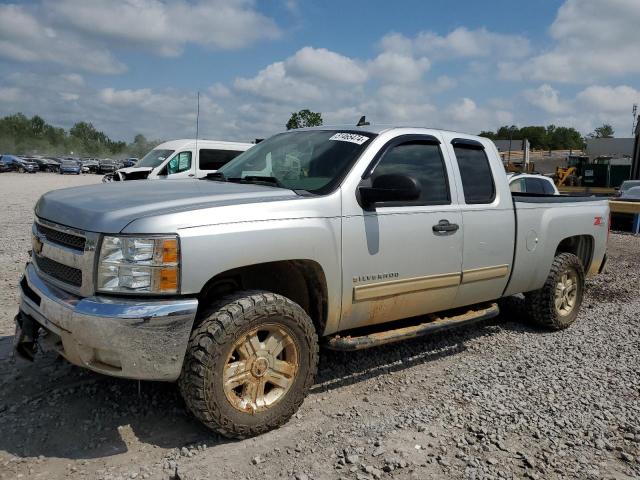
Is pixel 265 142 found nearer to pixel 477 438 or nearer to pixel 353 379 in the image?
pixel 353 379

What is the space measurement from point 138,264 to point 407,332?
2073 mm

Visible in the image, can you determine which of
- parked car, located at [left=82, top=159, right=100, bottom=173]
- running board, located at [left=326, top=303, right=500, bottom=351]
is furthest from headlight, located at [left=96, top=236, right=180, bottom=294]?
parked car, located at [left=82, top=159, right=100, bottom=173]

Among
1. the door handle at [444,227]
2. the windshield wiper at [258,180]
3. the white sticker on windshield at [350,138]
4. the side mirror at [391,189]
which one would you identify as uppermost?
the white sticker on windshield at [350,138]

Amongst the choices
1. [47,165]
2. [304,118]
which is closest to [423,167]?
[304,118]

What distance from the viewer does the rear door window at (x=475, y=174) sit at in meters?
4.48

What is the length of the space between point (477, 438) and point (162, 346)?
77.5 inches

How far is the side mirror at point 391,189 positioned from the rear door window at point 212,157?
12139 millimetres

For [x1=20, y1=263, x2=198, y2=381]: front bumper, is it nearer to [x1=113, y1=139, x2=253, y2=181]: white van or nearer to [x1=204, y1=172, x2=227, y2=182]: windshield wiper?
[x1=204, y1=172, x2=227, y2=182]: windshield wiper

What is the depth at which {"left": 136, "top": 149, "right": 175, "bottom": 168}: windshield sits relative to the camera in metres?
15.5

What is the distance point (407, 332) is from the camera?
405cm

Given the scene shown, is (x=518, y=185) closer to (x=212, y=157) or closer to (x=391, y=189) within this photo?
Result: (x=212, y=157)

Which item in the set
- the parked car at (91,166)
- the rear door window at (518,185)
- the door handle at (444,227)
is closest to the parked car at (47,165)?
the parked car at (91,166)

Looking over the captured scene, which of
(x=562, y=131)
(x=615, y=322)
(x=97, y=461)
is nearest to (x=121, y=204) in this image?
(x=97, y=461)

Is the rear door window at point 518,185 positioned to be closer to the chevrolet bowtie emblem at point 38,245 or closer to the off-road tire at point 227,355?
the off-road tire at point 227,355
